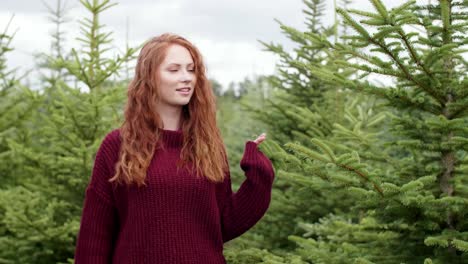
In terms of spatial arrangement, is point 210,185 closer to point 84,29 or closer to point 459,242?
point 459,242

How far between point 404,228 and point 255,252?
1313mm

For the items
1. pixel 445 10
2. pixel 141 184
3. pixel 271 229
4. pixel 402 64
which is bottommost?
pixel 271 229

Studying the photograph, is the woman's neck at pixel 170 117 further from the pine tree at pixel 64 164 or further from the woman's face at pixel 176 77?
the pine tree at pixel 64 164

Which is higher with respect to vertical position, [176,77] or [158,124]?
[176,77]

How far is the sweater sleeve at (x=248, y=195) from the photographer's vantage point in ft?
11.0

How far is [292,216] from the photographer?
22.1 ft

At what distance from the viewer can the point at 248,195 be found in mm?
3398

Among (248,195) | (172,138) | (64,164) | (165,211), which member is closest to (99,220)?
(165,211)

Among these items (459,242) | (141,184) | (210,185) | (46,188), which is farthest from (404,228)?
(46,188)

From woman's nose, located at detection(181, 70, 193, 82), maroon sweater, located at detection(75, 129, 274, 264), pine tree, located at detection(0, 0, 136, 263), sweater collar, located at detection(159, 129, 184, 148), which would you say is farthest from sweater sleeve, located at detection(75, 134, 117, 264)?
pine tree, located at detection(0, 0, 136, 263)

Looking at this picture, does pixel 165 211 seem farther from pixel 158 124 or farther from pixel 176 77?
pixel 176 77

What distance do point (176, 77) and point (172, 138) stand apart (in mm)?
313

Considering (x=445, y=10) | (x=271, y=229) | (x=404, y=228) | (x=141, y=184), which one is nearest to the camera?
(x=141, y=184)

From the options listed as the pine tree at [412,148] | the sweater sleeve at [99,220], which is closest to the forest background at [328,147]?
the pine tree at [412,148]
